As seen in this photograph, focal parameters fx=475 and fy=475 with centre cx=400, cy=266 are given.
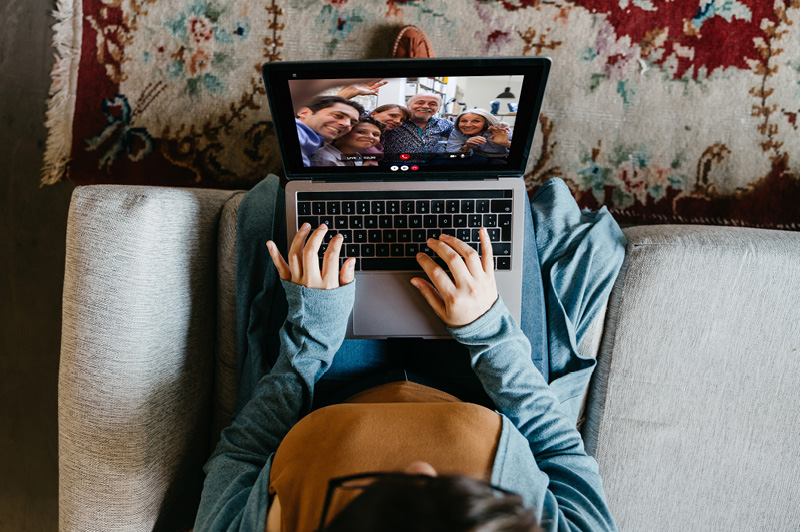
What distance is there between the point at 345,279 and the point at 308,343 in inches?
4.7

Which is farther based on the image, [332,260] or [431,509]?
[332,260]

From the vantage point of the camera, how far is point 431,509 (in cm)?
46

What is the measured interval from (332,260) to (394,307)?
139 millimetres

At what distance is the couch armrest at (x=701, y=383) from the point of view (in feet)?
2.66

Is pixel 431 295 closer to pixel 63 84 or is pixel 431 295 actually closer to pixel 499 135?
pixel 499 135

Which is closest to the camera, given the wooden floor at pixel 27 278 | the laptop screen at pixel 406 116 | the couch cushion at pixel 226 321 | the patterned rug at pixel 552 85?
the laptop screen at pixel 406 116

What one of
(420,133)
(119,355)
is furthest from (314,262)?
(119,355)

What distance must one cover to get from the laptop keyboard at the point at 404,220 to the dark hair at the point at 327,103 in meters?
0.13

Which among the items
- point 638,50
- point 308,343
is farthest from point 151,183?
point 638,50

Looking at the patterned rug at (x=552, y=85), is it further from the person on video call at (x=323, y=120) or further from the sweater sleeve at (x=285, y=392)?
the sweater sleeve at (x=285, y=392)

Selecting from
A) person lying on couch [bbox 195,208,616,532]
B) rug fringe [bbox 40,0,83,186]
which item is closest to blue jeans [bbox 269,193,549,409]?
person lying on couch [bbox 195,208,616,532]

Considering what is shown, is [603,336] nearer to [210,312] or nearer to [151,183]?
[210,312]

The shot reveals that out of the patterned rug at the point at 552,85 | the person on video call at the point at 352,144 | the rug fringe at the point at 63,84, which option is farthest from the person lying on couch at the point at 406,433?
the rug fringe at the point at 63,84

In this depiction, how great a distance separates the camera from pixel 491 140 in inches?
29.5
